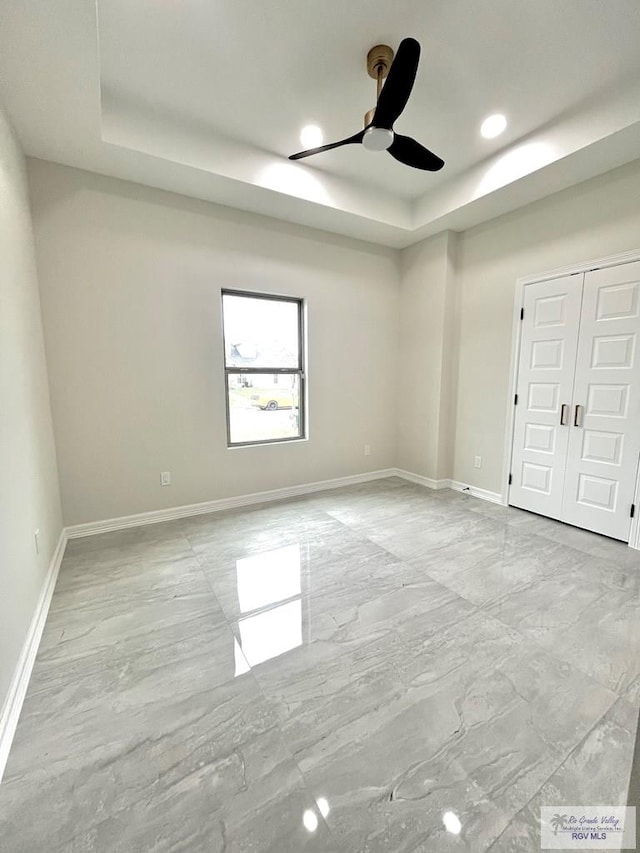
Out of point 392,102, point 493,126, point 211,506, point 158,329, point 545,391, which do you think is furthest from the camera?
point 211,506

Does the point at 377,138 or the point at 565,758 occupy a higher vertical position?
the point at 377,138

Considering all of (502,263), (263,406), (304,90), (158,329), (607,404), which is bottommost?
(263,406)

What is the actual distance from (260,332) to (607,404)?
3.19m

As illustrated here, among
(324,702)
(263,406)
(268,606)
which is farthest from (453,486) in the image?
(324,702)

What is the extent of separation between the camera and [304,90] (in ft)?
7.60

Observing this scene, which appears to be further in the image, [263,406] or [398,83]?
[263,406]

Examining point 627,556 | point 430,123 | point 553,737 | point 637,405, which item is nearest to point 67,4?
point 430,123

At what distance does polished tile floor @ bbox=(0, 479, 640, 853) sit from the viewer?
107 cm

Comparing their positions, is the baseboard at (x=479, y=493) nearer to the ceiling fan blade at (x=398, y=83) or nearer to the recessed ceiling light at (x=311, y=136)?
the ceiling fan blade at (x=398, y=83)

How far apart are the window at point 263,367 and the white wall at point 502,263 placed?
190 cm

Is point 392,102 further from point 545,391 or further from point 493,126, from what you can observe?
point 545,391

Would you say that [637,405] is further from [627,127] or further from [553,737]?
[553,737]

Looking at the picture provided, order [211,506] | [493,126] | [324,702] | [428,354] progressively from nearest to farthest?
[324,702]
[493,126]
[211,506]
[428,354]

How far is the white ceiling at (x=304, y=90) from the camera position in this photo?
1818 millimetres
